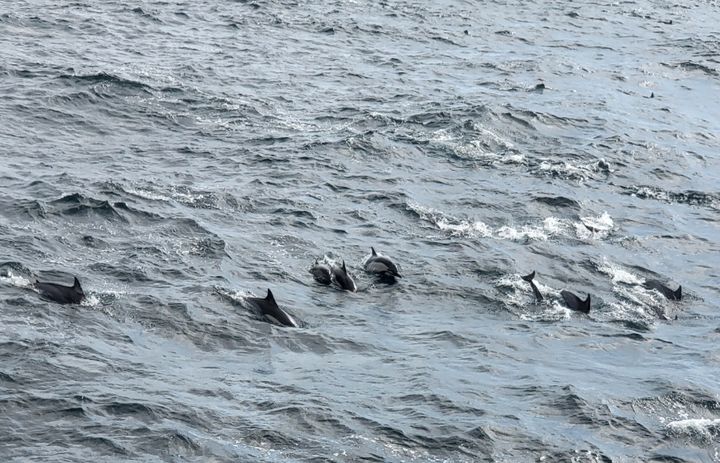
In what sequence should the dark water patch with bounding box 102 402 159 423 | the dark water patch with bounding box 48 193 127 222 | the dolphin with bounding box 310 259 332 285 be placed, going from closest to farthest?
the dark water patch with bounding box 102 402 159 423
the dolphin with bounding box 310 259 332 285
the dark water patch with bounding box 48 193 127 222

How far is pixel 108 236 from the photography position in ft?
89.9

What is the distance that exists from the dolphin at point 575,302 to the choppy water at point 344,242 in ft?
1.38

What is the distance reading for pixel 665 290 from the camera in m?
28.0

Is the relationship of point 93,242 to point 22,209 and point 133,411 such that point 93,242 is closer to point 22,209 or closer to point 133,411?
point 22,209

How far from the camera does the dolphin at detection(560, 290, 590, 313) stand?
26250 mm

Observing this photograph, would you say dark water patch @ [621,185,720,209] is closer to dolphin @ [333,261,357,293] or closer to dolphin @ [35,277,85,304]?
dolphin @ [333,261,357,293]

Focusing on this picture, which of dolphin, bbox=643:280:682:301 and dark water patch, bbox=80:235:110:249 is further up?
dolphin, bbox=643:280:682:301

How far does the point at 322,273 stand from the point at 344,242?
2592 mm

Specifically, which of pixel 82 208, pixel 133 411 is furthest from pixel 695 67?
pixel 133 411

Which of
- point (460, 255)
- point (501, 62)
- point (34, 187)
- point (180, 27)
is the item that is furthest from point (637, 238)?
point (180, 27)

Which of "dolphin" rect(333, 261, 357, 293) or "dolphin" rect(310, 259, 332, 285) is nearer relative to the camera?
"dolphin" rect(333, 261, 357, 293)

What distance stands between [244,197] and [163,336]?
29.0 ft

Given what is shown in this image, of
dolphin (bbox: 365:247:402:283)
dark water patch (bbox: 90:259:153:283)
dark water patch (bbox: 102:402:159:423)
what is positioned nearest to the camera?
dark water patch (bbox: 102:402:159:423)

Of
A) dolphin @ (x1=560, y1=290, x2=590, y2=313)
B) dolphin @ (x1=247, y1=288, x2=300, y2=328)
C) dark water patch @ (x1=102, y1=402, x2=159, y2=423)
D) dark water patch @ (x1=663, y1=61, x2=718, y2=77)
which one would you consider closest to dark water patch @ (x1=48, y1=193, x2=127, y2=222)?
dolphin @ (x1=247, y1=288, x2=300, y2=328)
